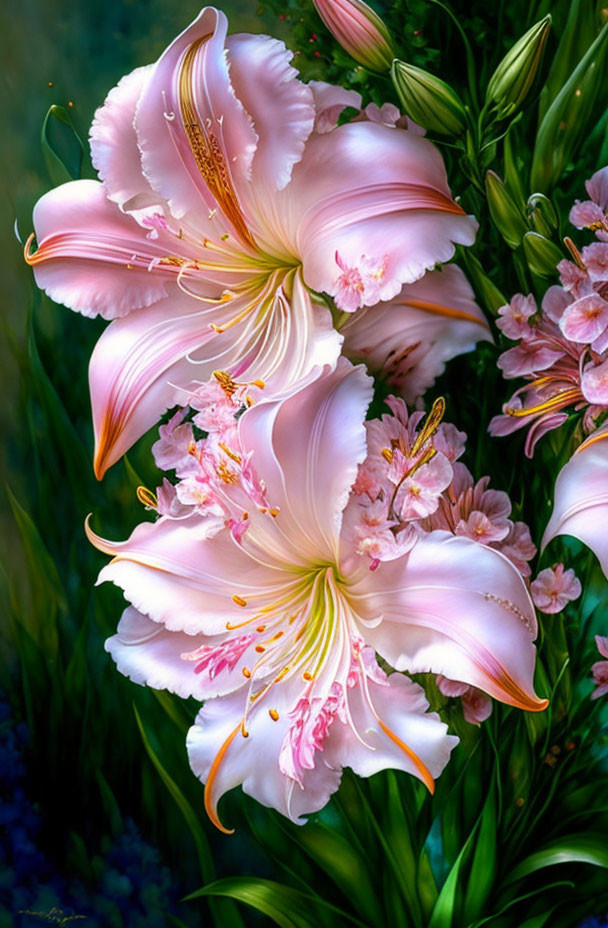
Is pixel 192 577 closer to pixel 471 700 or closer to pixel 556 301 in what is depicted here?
pixel 471 700

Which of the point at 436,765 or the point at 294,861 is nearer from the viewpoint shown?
the point at 436,765

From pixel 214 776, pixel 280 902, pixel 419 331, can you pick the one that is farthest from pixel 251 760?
pixel 419 331

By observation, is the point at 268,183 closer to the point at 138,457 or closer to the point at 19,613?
the point at 138,457

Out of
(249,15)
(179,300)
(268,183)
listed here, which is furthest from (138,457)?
(249,15)
